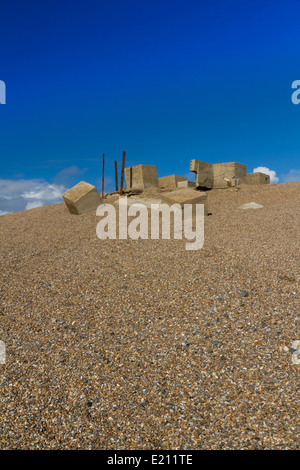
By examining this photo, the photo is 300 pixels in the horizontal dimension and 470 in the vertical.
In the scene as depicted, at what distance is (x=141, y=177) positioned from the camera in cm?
1688

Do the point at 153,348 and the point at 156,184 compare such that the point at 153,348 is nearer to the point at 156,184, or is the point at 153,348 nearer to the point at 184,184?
the point at 156,184

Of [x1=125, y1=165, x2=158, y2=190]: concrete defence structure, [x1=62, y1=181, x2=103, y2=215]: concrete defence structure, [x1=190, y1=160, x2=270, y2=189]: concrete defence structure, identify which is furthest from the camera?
[x1=125, y1=165, x2=158, y2=190]: concrete defence structure

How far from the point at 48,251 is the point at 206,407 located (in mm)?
6516

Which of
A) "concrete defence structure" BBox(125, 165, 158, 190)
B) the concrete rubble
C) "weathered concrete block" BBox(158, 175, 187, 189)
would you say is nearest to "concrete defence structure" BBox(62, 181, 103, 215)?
the concrete rubble

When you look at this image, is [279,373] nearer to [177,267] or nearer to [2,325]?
[177,267]

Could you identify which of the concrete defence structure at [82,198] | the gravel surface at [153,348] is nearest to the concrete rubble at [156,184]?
the concrete defence structure at [82,198]

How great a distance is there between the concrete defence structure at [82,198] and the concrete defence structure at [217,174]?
5.95 meters

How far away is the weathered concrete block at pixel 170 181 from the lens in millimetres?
19061

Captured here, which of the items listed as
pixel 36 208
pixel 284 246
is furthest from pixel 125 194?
pixel 284 246

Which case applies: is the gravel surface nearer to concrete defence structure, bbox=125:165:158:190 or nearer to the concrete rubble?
the concrete rubble

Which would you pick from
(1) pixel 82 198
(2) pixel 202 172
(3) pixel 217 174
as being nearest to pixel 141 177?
(2) pixel 202 172

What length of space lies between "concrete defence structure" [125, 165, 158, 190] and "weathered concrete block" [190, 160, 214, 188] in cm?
246

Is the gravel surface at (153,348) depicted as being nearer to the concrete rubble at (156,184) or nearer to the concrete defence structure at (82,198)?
the concrete defence structure at (82,198)

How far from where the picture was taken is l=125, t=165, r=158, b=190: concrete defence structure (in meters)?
16.9
